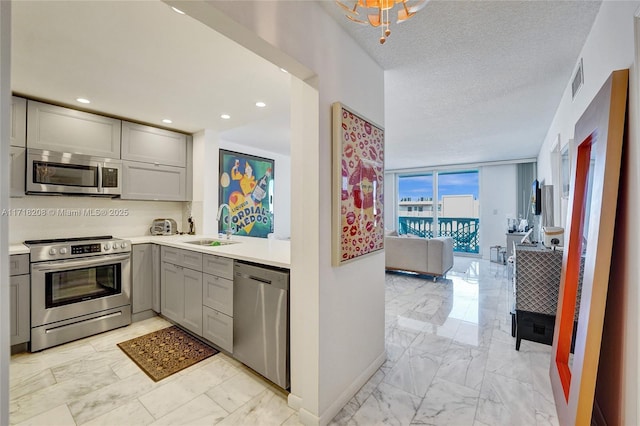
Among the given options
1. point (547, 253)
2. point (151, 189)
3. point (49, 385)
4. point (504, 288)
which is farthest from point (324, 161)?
point (504, 288)

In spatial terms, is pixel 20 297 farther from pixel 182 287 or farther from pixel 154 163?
pixel 154 163

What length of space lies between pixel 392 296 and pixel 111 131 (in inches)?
161

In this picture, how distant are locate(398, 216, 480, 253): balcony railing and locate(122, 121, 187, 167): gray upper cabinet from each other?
6.76 metres

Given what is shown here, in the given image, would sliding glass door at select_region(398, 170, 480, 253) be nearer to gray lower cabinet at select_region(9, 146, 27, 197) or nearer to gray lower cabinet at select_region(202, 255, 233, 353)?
gray lower cabinet at select_region(202, 255, 233, 353)

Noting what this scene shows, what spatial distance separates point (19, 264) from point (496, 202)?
8.38m

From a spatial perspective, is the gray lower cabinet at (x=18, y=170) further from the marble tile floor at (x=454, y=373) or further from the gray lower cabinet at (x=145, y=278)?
the marble tile floor at (x=454, y=373)

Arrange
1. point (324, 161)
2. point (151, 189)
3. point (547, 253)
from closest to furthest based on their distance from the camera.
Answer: point (324, 161) → point (547, 253) → point (151, 189)

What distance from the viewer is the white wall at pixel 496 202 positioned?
6.83 metres

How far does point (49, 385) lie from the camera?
199 centimetres

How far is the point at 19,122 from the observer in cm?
260

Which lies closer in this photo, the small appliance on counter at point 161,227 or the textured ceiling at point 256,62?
the textured ceiling at point 256,62

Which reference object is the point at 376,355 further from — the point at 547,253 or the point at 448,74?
the point at 448,74

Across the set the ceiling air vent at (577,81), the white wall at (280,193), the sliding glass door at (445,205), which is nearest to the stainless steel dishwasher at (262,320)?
the ceiling air vent at (577,81)

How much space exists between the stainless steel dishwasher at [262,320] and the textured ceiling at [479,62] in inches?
68.8
